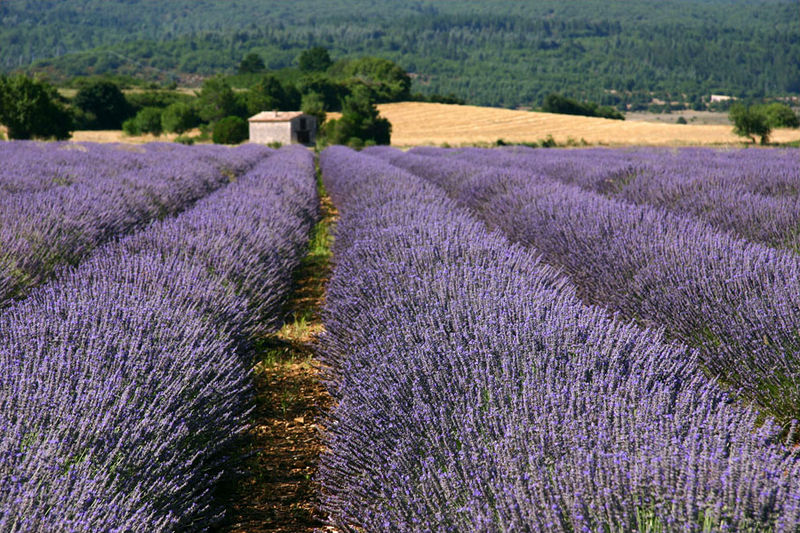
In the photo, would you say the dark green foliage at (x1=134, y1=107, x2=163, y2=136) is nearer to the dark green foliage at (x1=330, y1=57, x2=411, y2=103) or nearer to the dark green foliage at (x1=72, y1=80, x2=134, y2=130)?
the dark green foliage at (x1=72, y1=80, x2=134, y2=130)

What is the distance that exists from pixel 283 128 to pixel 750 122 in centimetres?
2297

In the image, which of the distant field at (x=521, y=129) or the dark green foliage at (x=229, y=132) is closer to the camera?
the distant field at (x=521, y=129)

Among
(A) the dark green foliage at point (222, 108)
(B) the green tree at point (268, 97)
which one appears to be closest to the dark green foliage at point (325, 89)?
(B) the green tree at point (268, 97)

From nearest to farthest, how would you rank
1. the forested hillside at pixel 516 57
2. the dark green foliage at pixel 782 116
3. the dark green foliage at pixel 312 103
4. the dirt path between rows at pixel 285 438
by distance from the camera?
1. the dirt path between rows at pixel 285 438
2. the dark green foliage at pixel 782 116
3. the dark green foliage at pixel 312 103
4. the forested hillside at pixel 516 57

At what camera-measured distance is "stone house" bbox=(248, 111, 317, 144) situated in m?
35.2

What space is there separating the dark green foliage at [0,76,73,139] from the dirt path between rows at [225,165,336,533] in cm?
2595

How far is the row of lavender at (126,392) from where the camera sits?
1282mm

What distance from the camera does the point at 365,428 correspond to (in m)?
1.77

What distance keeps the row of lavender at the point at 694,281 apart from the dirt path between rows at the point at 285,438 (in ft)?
5.29

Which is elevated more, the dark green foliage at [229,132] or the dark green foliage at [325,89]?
the dark green foliage at [325,89]

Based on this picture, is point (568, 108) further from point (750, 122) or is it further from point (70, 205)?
point (70, 205)

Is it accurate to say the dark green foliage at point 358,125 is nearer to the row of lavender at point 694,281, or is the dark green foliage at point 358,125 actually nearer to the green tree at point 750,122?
the green tree at point 750,122

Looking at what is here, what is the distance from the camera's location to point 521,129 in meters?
42.0

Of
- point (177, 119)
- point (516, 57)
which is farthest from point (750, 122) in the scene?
point (516, 57)
